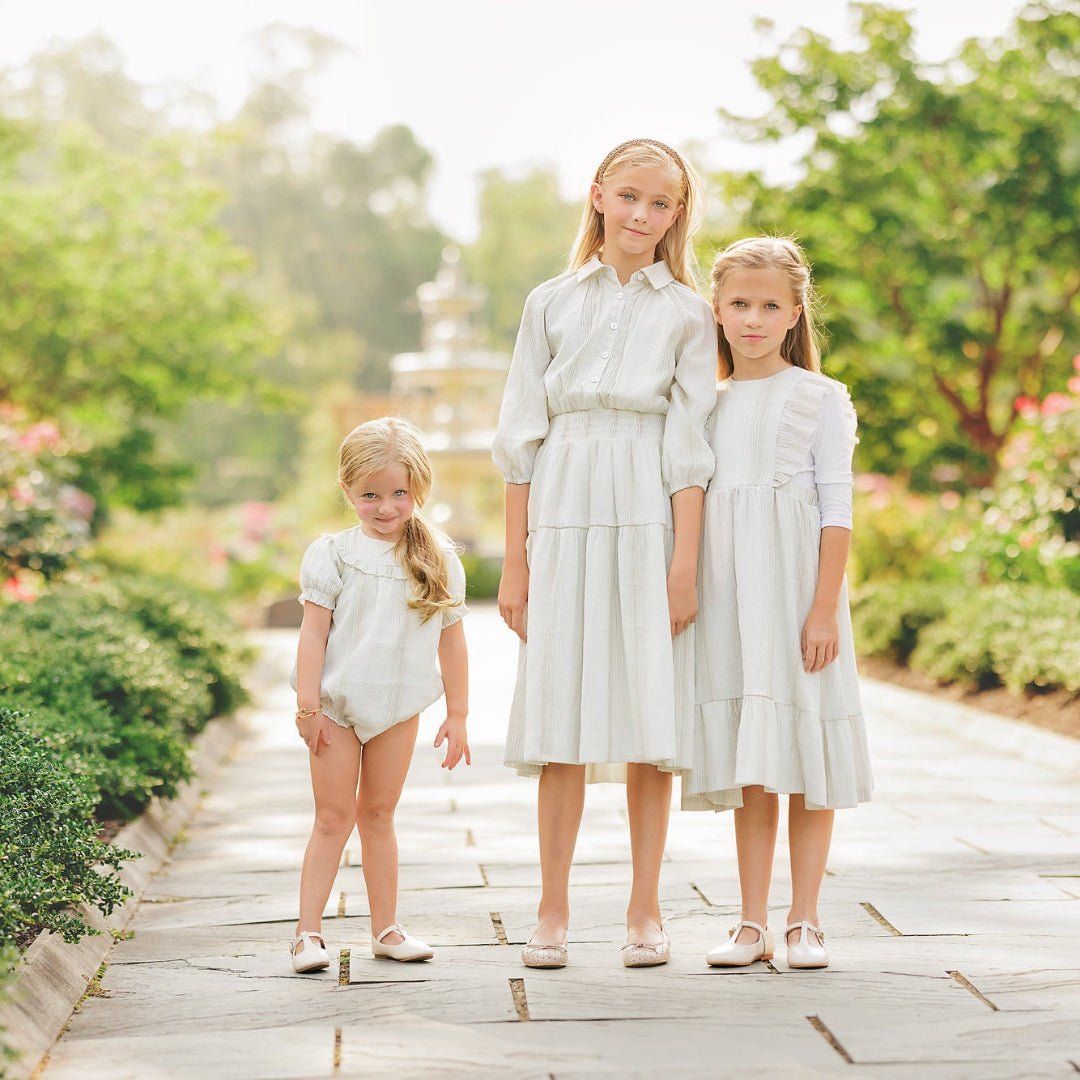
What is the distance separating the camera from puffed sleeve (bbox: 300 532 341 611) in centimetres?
376

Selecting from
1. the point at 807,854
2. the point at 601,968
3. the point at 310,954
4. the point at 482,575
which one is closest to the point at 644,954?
the point at 601,968

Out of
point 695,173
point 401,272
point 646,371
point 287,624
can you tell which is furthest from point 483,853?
point 401,272

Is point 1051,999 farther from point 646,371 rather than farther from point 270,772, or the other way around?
point 270,772

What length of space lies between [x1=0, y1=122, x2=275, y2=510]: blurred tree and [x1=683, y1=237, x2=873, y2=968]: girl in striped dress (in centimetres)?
1101

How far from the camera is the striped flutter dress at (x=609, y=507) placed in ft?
12.0

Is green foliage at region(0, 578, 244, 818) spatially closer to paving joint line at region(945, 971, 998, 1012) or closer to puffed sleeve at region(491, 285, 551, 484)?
puffed sleeve at region(491, 285, 551, 484)

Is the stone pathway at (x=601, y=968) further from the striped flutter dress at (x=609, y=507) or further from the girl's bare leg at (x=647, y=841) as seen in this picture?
the striped flutter dress at (x=609, y=507)

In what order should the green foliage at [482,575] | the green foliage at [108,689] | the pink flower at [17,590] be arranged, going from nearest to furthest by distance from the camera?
the green foliage at [108,689]
the pink flower at [17,590]
the green foliage at [482,575]

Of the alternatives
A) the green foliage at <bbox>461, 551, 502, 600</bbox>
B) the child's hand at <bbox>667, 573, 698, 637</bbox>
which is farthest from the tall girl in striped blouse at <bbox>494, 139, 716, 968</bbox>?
the green foliage at <bbox>461, 551, 502, 600</bbox>

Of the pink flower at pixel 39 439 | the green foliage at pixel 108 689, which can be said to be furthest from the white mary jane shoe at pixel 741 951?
the pink flower at pixel 39 439

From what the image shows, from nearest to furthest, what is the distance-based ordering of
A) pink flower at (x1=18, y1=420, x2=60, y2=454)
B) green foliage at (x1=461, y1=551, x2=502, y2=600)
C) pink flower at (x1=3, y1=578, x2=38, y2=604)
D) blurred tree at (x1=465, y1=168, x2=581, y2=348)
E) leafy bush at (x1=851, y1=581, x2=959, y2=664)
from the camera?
pink flower at (x1=3, y1=578, x2=38, y2=604), pink flower at (x1=18, y1=420, x2=60, y2=454), leafy bush at (x1=851, y1=581, x2=959, y2=664), green foliage at (x1=461, y1=551, x2=502, y2=600), blurred tree at (x1=465, y1=168, x2=581, y2=348)

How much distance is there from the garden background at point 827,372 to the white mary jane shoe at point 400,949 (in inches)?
26.8

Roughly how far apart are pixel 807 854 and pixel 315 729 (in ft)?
4.14

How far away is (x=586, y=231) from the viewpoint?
4.01m
